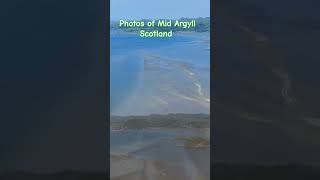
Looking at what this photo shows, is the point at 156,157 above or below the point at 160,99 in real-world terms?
below

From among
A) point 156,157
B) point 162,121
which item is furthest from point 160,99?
point 156,157

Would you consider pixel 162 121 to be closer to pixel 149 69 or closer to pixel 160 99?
pixel 160 99

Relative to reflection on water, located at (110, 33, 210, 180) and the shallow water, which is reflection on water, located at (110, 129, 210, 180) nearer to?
reflection on water, located at (110, 33, 210, 180)

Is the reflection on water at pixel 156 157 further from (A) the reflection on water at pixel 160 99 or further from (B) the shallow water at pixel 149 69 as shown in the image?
(B) the shallow water at pixel 149 69

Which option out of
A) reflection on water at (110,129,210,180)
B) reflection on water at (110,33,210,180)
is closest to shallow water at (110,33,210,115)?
reflection on water at (110,33,210,180)

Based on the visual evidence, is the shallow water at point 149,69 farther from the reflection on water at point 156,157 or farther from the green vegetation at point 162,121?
the reflection on water at point 156,157

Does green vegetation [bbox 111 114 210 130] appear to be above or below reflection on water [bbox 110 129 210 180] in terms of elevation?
above

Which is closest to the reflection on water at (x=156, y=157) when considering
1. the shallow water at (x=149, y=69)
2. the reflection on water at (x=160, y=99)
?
the reflection on water at (x=160, y=99)

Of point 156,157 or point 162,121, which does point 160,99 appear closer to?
point 162,121

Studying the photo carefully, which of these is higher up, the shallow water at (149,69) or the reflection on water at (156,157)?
the shallow water at (149,69)

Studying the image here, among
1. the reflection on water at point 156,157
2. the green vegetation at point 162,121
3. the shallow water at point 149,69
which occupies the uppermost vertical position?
the shallow water at point 149,69

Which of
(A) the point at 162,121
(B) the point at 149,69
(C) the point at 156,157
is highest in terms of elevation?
(B) the point at 149,69
